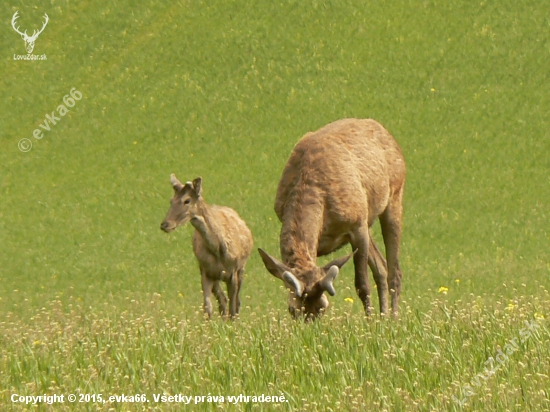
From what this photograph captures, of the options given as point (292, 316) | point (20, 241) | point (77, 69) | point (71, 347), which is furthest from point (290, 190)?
point (77, 69)

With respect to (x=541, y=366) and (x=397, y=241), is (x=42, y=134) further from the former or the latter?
(x=541, y=366)

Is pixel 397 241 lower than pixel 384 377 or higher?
lower

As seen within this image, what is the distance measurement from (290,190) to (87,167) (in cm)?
1872

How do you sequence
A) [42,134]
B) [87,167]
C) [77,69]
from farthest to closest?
[77,69]
[42,134]
[87,167]

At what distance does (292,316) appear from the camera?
11555mm

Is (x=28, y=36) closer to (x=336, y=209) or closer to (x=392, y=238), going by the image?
(x=392, y=238)

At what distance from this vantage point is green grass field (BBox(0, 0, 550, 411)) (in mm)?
9055

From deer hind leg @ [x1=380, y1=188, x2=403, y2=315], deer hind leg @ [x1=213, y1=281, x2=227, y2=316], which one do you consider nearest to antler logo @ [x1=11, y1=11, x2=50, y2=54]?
deer hind leg @ [x1=213, y1=281, x2=227, y2=316]

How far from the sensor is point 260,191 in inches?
1088

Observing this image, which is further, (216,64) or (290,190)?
(216,64)

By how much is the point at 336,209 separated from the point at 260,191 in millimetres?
13995

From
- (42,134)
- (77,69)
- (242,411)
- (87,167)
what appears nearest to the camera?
(242,411)

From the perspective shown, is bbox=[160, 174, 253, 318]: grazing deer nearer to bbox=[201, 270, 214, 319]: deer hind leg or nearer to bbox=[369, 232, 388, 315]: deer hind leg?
bbox=[201, 270, 214, 319]: deer hind leg

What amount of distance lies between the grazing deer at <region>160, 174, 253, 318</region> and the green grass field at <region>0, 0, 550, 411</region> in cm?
64
